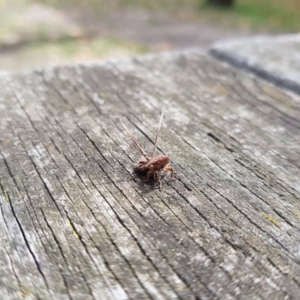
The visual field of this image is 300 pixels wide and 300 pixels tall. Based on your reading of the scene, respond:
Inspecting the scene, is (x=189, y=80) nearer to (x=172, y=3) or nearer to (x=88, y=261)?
(x=88, y=261)

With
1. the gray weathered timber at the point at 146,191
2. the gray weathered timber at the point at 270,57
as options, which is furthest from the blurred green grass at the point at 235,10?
the gray weathered timber at the point at 146,191

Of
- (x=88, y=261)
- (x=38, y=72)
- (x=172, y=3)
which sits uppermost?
(x=88, y=261)

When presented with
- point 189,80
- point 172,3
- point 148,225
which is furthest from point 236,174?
point 172,3

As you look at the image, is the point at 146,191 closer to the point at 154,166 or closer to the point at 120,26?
the point at 154,166

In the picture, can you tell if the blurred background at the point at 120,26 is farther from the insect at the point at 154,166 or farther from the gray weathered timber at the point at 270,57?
the insect at the point at 154,166

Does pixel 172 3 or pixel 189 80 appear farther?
pixel 172 3

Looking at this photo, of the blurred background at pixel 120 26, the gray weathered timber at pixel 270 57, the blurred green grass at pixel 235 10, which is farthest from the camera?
the blurred green grass at pixel 235 10
